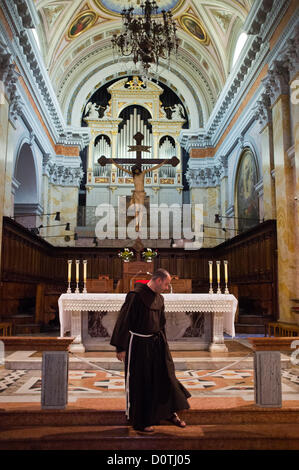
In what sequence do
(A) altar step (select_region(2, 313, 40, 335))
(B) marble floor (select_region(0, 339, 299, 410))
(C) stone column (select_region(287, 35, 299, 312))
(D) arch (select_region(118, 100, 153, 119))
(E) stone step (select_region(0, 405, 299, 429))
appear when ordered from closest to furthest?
1. (E) stone step (select_region(0, 405, 299, 429))
2. (B) marble floor (select_region(0, 339, 299, 410))
3. (C) stone column (select_region(287, 35, 299, 312))
4. (A) altar step (select_region(2, 313, 40, 335))
5. (D) arch (select_region(118, 100, 153, 119))

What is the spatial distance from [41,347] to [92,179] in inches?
652

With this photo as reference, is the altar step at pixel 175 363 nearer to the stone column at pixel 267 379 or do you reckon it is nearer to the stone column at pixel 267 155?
the stone column at pixel 267 379

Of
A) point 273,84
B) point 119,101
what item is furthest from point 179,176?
point 273,84

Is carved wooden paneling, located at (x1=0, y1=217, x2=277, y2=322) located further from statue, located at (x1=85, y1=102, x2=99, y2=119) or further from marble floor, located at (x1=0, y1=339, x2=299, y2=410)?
statue, located at (x1=85, y1=102, x2=99, y2=119)

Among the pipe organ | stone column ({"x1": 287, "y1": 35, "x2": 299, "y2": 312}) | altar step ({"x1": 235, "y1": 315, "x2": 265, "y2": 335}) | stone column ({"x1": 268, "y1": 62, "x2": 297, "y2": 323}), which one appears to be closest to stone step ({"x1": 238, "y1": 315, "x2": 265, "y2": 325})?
altar step ({"x1": 235, "y1": 315, "x2": 265, "y2": 335})

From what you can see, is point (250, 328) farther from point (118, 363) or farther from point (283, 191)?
point (118, 363)

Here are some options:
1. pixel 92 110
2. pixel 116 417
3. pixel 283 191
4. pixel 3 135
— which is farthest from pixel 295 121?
pixel 92 110

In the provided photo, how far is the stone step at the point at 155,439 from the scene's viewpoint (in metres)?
3.62

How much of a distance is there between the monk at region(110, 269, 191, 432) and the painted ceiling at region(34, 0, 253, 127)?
13168 mm

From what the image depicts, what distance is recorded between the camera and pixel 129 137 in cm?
2108

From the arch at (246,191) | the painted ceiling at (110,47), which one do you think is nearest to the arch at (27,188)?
the painted ceiling at (110,47)

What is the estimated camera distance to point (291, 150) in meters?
10.4

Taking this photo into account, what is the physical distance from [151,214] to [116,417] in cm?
1586

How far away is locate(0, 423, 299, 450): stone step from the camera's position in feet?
11.9
